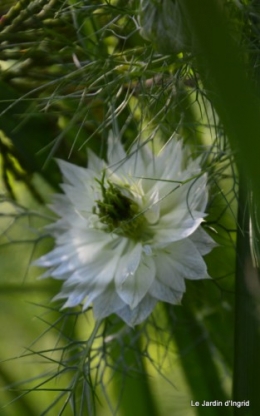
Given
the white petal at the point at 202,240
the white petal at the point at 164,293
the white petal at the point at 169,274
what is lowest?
the white petal at the point at 164,293

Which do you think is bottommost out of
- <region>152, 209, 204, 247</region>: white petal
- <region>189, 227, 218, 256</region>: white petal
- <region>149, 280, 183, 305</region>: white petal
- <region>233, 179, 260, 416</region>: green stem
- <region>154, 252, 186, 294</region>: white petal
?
<region>233, 179, 260, 416</region>: green stem

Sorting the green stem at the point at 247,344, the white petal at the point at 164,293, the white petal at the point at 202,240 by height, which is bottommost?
the green stem at the point at 247,344

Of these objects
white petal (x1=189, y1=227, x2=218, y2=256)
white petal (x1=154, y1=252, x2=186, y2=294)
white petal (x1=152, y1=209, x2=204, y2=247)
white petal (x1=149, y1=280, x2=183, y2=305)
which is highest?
white petal (x1=152, y1=209, x2=204, y2=247)

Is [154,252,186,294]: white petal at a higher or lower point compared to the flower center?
lower

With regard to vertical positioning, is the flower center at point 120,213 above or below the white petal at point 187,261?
above

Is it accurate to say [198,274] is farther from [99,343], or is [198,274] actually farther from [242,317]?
[99,343]

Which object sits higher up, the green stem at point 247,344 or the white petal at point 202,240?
the white petal at point 202,240

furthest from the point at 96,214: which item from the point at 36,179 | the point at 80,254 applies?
the point at 36,179

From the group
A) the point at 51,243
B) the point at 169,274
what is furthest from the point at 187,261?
the point at 51,243
